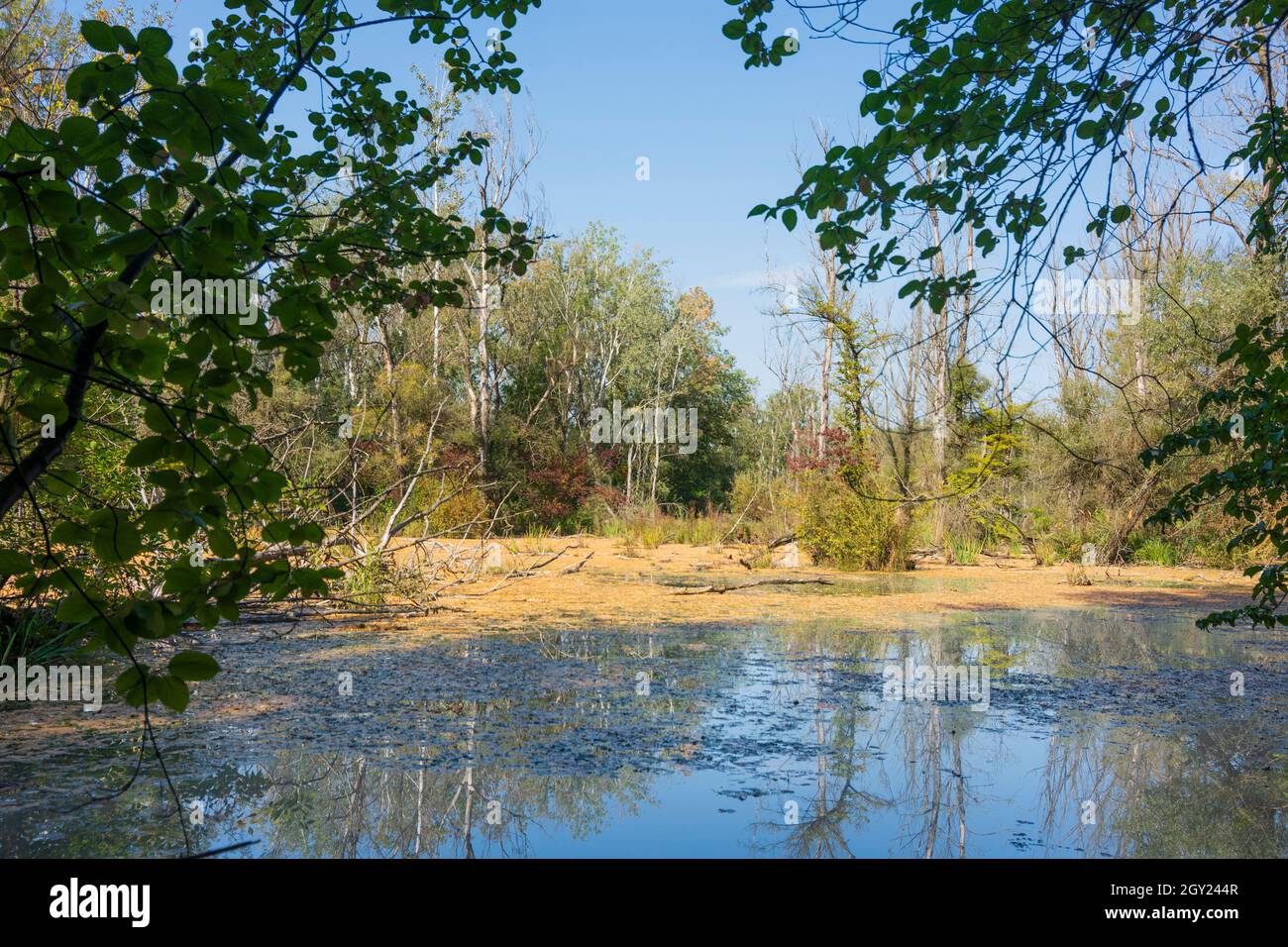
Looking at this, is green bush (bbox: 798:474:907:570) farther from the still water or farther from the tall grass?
the tall grass

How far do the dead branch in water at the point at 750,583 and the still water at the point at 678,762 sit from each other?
379 cm

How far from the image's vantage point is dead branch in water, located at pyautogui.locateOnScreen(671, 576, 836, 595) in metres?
10.1

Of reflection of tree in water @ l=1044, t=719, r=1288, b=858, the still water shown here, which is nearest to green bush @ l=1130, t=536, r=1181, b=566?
the still water

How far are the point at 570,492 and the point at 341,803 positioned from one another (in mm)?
18195

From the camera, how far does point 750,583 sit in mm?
10758

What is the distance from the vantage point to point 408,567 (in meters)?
8.73

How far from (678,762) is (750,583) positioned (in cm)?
703

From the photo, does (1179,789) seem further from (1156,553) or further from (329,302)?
(1156,553)

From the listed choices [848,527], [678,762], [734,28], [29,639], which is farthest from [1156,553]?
[29,639]

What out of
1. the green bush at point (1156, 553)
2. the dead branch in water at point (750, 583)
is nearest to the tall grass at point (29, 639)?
the dead branch in water at point (750, 583)

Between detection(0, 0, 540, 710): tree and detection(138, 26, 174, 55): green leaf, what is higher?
detection(138, 26, 174, 55): green leaf

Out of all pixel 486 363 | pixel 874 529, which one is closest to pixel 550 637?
pixel 874 529

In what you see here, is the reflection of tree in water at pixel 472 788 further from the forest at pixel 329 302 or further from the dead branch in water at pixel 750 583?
the dead branch in water at pixel 750 583

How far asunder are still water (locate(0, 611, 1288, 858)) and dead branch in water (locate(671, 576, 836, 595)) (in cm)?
379
